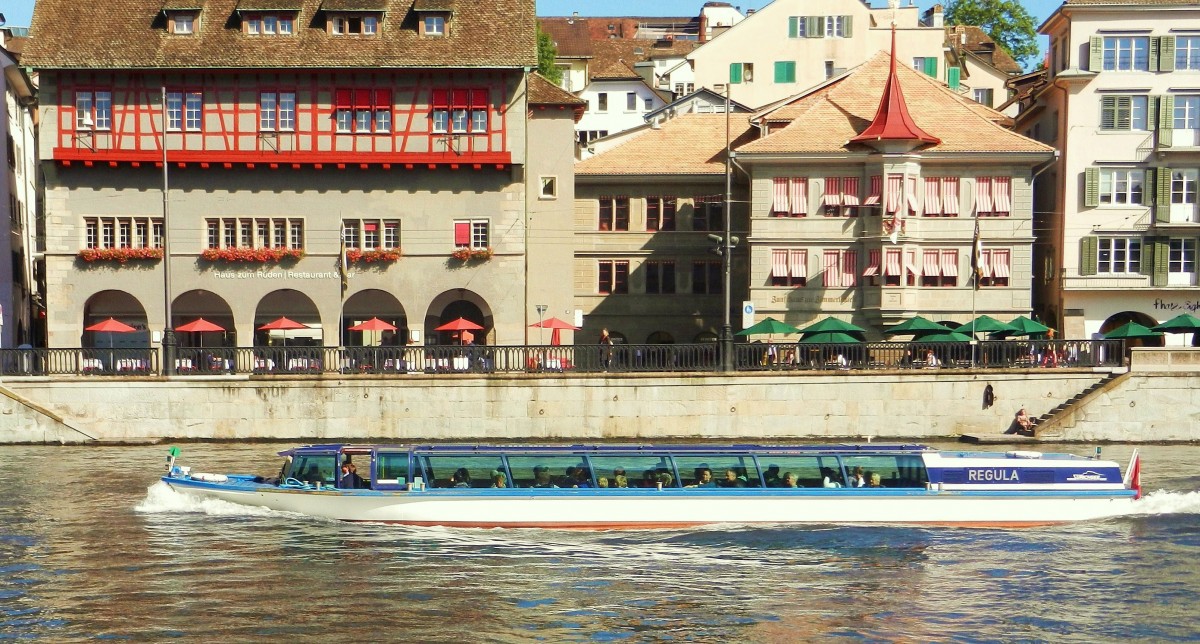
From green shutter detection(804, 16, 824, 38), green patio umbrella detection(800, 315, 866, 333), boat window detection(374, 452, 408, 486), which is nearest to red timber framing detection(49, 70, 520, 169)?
green patio umbrella detection(800, 315, 866, 333)

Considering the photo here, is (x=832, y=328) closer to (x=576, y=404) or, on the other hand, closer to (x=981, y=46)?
(x=576, y=404)

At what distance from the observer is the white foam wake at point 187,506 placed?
121 ft

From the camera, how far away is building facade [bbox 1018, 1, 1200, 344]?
205 feet

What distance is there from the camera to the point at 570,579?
30.4 metres

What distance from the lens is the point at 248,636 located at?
25500 millimetres

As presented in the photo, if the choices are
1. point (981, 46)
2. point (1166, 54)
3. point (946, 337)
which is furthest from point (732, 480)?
point (981, 46)

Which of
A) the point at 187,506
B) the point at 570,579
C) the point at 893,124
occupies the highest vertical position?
the point at 893,124

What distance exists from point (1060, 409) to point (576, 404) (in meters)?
16.7

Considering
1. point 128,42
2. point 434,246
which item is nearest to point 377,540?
point 434,246

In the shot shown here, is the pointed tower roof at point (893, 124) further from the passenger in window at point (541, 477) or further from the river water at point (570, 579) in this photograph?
the passenger in window at point (541, 477)

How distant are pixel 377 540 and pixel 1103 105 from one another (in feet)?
134

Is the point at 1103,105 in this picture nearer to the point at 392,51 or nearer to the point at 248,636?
the point at 392,51

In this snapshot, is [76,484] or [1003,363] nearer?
[76,484]

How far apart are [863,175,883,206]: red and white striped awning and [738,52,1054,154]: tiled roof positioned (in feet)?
4.75
